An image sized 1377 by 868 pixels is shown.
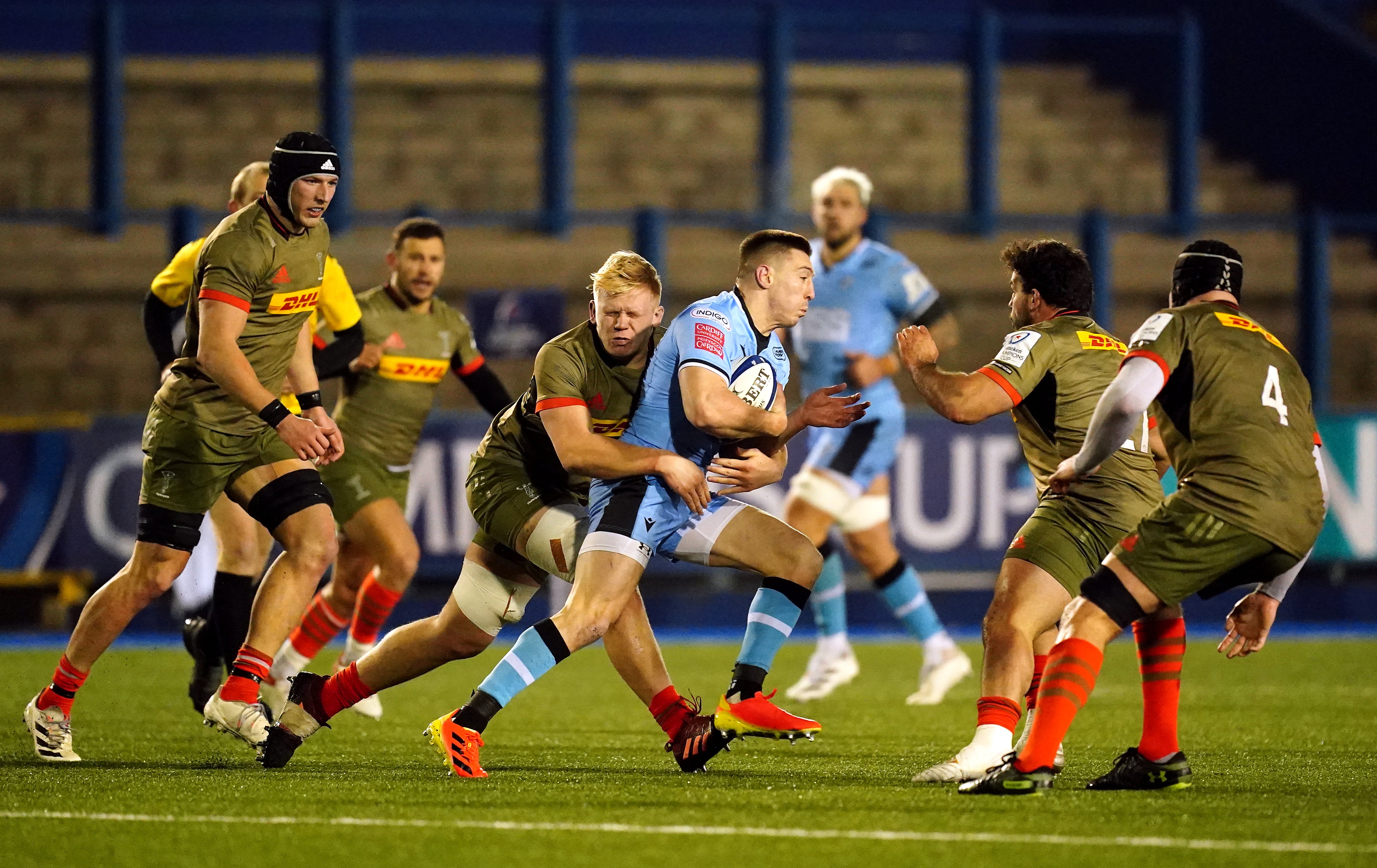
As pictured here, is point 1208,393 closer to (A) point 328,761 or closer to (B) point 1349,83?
(A) point 328,761

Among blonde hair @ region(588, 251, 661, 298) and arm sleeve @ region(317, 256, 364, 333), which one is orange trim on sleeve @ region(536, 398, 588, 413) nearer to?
blonde hair @ region(588, 251, 661, 298)

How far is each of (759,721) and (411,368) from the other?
9.78 feet

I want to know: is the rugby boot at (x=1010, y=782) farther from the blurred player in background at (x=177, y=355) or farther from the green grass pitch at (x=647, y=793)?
the blurred player in background at (x=177, y=355)

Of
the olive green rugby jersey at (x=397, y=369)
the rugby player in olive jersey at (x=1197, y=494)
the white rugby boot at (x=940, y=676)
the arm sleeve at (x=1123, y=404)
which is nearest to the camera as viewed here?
the arm sleeve at (x=1123, y=404)

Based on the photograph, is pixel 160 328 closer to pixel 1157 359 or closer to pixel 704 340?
pixel 704 340

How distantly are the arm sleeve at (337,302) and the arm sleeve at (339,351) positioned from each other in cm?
5

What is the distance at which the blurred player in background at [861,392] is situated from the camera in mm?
9523

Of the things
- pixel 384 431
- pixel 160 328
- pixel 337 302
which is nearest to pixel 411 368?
pixel 384 431

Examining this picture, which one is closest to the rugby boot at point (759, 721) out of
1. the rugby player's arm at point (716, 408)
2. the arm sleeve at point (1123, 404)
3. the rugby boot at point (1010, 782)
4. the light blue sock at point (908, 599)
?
the rugby boot at point (1010, 782)

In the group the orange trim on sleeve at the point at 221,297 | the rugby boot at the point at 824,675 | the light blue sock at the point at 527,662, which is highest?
the orange trim on sleeve at the point at 221,297

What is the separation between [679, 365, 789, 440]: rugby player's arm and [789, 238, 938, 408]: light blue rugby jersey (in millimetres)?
3671

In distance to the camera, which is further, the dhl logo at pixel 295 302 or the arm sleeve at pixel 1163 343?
the dhl logo at pixel 295 302

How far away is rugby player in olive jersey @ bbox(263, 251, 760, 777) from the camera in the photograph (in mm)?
6102

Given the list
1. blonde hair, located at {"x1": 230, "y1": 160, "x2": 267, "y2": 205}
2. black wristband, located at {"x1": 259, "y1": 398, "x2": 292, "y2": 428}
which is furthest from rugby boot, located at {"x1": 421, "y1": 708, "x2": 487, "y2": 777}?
blonde hair, located at {"x1": 230, "y1": 160, "x2": 267, "y2": 205}
